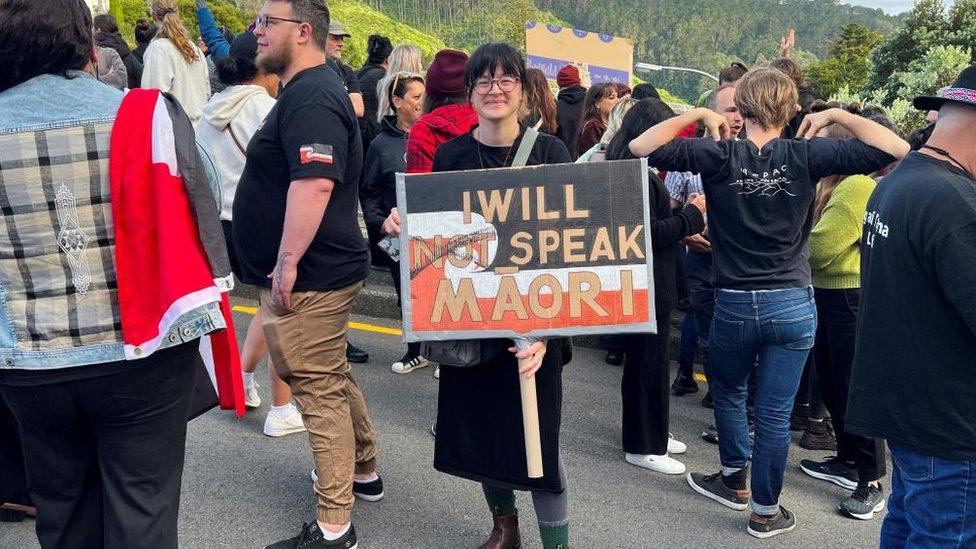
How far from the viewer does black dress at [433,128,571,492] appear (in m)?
3.00

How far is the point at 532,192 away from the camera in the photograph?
278 centimetres

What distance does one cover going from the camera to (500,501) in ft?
10.7

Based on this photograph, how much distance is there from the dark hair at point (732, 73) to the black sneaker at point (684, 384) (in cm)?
233

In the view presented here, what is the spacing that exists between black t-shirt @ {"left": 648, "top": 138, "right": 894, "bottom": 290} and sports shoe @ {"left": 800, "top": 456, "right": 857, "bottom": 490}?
4.00ft

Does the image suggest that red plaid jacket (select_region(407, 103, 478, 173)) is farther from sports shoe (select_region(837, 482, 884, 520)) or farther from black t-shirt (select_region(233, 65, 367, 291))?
sports shoe (select_region(837, 482, 884, 520))

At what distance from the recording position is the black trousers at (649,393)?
4203mm

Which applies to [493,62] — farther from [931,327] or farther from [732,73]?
[732,73]

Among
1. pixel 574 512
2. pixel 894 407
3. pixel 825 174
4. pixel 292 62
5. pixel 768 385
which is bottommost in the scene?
pixel 574 512

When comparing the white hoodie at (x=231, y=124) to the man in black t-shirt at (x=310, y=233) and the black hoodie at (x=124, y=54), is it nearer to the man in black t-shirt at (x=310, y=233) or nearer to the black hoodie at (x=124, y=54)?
the man in black t-shirt at (x=310, y=233)

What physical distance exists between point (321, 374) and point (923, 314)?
2138mm

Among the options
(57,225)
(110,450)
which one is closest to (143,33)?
(57,225)

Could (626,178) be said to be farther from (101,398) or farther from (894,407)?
(101,398)

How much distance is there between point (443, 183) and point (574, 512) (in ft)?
5.85

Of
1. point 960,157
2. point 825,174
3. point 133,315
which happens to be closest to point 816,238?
point 825,174
